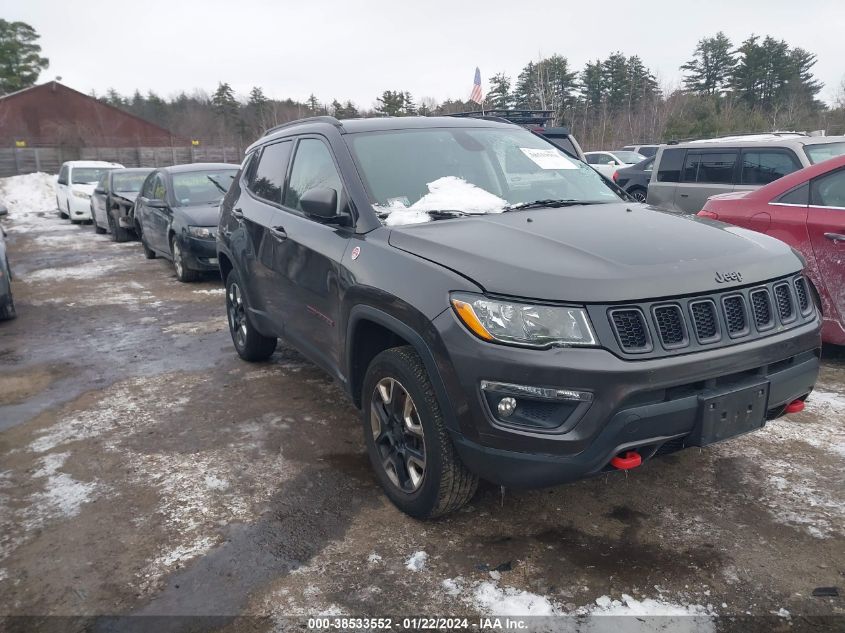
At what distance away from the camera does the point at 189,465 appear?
375 centimetres

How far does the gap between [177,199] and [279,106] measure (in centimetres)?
5867

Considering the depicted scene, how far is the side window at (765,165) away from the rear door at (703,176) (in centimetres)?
21

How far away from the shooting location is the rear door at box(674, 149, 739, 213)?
882 cm

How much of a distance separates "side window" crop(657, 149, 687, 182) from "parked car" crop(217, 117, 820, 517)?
21.7ft

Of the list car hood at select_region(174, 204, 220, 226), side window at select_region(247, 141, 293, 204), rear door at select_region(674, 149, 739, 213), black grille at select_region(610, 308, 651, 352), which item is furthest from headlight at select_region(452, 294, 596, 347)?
rear door at select_region(674, 149, 739, 213)

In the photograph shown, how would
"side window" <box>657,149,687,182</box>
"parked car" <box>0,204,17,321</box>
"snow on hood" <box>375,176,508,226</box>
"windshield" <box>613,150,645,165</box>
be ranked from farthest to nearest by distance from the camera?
"windshield" <box>613,150,645,165</box>, "side window" <box>657,149,687,182</box>, "parked car" <box>0,204,17,321</box>, "snow on hood" <box>375,176,508,226</box>

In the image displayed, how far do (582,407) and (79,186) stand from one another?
19633 millimetres

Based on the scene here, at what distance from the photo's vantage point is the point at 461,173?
3.64m

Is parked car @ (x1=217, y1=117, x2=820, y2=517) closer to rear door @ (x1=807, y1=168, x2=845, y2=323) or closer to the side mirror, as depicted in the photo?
the side mirror

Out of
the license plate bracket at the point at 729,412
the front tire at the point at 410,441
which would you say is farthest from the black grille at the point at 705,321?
the front tire at the point at 410,441

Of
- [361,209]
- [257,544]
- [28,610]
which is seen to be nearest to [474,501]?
[257,544]

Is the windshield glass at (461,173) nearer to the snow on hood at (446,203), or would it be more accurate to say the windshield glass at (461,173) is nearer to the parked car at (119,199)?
the snow on hood at (446,203)

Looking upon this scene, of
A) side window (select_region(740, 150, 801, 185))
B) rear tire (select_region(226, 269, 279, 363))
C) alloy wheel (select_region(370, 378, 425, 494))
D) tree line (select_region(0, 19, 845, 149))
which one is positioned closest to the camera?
alloy wheel (select_region(370, 378, 425, 494))

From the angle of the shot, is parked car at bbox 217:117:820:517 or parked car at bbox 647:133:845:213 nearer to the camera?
parked car at bbox 217:117:820:517
